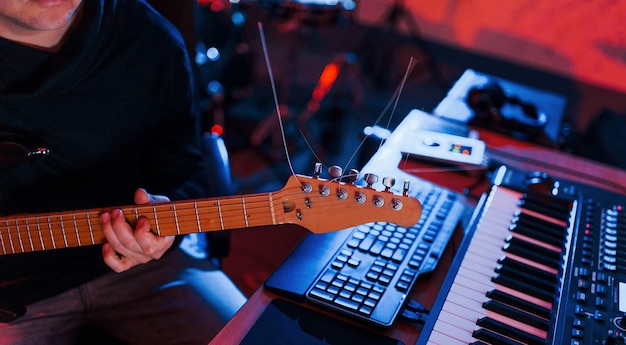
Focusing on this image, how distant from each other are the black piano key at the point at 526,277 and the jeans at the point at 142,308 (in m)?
0.64

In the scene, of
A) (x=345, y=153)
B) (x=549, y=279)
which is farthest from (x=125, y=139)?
(x=345, y=153)

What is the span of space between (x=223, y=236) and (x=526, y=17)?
2719 mm

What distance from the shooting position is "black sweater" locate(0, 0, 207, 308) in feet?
4.09

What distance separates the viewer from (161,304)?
1366 millimetres

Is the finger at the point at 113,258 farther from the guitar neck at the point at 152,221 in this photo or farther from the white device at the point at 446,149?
the white device at the point at 446,149

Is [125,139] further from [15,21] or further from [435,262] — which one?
[435,262]

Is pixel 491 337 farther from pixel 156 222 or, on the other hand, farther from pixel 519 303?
pixel 156 222

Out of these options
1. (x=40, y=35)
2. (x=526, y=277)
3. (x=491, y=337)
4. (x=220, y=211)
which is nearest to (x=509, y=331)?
(x=491, y=337)

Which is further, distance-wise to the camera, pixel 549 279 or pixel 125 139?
pixel 125 139

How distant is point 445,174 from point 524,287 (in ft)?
1.47

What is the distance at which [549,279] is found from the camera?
108 cm

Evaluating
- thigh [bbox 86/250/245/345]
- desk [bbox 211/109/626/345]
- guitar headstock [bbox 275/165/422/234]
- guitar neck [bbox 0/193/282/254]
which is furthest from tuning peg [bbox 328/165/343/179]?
thigh [bbox 86/250/245/345]

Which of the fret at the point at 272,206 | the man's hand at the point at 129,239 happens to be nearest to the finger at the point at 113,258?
the man's hand at the point at 129,239

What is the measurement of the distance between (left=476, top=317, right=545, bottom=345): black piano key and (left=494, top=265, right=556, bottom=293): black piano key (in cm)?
14
